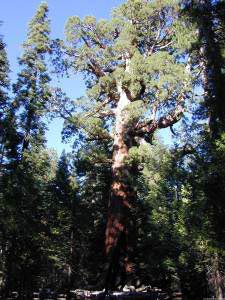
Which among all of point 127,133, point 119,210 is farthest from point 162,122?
point 119,210

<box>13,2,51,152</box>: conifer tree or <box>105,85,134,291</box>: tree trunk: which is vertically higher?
<box>13,2,51,152</box>: conifer tree

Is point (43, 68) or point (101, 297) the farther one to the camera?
point (43, 68)

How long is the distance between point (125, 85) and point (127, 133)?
109 inches

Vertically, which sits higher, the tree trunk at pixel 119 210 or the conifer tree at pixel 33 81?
the conifer tree at pixel 33 81

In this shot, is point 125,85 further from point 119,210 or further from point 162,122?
point 119,210

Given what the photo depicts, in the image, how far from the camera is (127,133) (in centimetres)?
2233

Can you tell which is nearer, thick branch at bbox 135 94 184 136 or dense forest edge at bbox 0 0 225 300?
dense forest edge at bbox 0 0 225 300

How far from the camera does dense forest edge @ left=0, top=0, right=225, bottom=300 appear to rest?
18.3m

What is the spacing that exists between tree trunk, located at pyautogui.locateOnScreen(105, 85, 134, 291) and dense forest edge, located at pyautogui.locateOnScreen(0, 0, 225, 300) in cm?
6

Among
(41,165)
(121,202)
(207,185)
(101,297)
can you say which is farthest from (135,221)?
(207,185)

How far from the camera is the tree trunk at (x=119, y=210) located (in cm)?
1927

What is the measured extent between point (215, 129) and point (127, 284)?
9.42 m

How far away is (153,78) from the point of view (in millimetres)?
20422

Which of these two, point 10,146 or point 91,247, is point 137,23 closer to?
point 10,146
